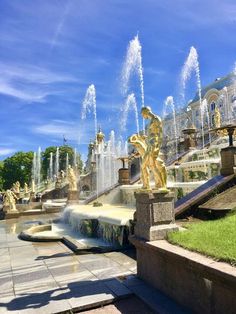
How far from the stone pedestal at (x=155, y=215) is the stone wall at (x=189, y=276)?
0.66 ft

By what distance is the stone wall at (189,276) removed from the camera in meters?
4.15

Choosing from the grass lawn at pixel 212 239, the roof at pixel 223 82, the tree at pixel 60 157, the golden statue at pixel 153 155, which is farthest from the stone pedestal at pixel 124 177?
the tree at pixel 60 157

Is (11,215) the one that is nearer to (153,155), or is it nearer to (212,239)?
(153,155)

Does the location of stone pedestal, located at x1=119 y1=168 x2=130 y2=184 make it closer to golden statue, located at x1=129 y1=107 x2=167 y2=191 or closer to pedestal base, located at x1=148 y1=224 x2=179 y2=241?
golden statue, located at x1=129 y1=107 x2=167 y2=191

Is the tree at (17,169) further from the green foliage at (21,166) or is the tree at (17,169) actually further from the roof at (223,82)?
the roof at (223,82)

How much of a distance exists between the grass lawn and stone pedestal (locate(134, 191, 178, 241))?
0.76ft

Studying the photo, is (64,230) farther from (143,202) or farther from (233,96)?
(233,96)

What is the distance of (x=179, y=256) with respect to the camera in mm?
5016

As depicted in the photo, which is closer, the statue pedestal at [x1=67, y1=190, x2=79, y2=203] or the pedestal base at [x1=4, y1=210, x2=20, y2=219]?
the pedestal base at [x1=4, y1=210, x2=20, y2=219]

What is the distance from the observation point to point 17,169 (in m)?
80.5

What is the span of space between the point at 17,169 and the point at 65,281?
255 feet

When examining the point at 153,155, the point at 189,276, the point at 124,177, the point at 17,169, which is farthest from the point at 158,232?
the point at 17,169

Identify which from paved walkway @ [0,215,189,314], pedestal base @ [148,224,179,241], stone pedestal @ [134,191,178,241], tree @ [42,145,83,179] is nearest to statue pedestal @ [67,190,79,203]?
paved walkway @ [0,215,189,314]

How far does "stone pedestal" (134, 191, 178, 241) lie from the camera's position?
6293 millimetres
